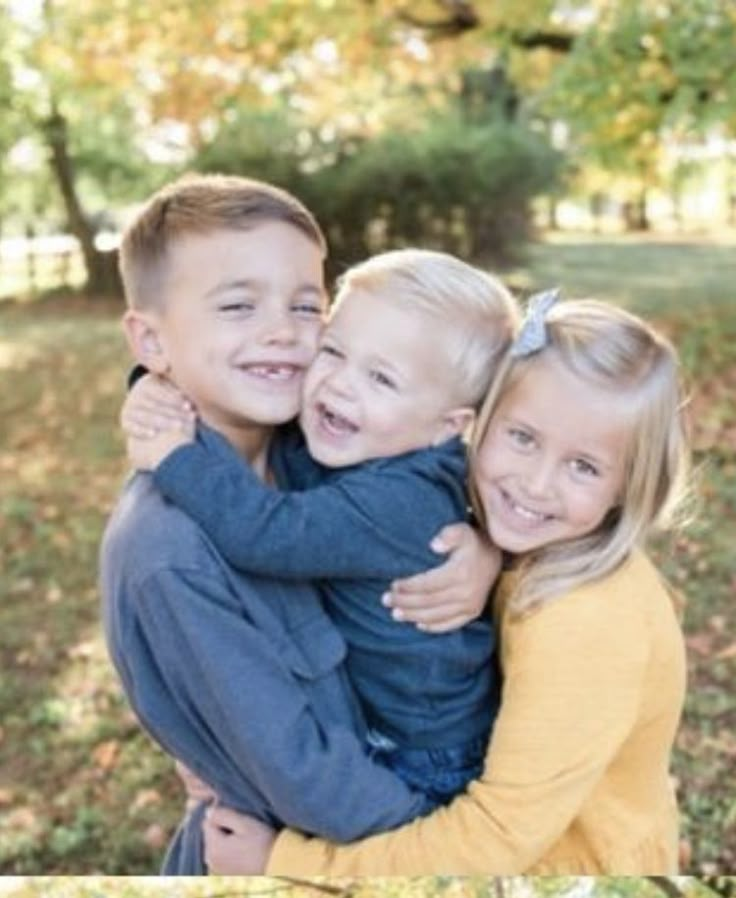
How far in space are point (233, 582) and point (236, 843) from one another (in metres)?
0.26

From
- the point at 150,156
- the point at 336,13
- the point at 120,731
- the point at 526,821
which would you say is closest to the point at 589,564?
the point at 526,821

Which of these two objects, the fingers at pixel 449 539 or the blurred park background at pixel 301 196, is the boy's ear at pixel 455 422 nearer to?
the fingers at pixel 449 539

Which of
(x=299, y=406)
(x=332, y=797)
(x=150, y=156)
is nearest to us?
(x=332, y=797)

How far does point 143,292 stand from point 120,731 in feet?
8.91

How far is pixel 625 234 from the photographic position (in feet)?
92.6

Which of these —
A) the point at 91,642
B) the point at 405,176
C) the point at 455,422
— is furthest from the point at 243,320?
the point at 405,176

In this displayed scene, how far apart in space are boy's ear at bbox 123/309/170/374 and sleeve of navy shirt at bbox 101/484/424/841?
190 millimetres

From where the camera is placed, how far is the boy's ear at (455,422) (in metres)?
1.52

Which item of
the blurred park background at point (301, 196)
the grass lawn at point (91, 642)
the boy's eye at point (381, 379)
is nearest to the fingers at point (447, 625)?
the boy's eye at point (381, 379)

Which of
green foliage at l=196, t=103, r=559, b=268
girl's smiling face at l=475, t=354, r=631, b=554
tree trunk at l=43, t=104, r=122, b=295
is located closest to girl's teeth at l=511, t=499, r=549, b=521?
girl's smiling face at l=475, t=354, r=631, b=554

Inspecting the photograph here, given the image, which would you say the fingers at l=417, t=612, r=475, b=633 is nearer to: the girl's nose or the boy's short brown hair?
the girl's nose

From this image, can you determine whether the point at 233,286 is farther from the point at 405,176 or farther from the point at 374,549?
the point at 405,176

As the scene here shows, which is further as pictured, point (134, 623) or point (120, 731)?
point (120, 731)

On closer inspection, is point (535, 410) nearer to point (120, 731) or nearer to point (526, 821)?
point (526, 821)
